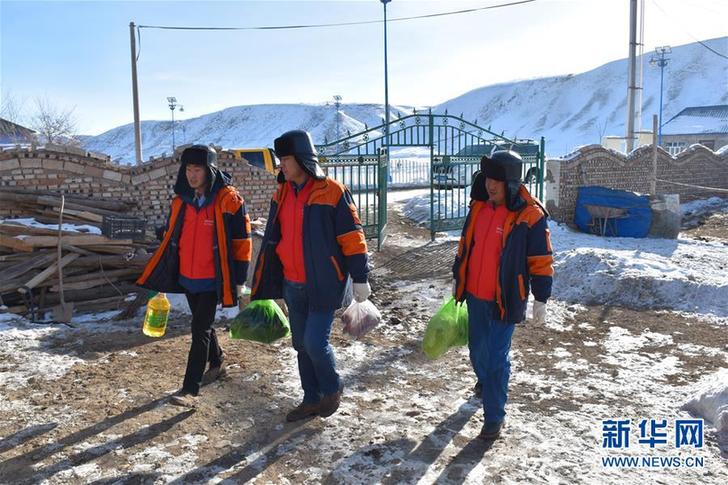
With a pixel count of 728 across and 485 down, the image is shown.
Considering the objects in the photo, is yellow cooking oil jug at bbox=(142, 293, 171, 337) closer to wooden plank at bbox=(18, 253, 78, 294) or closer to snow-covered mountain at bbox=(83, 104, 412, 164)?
wooden plank at bbox=(18, 253, 78, 294)

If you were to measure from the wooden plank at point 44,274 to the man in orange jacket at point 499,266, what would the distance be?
473 centimetres

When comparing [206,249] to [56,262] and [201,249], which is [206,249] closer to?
[201,249]

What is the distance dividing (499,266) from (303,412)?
1.59 meters

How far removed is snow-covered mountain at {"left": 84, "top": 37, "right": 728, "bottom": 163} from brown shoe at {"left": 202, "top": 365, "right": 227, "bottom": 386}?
69386mm

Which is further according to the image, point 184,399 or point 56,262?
point 56,262

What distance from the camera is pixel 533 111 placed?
322 ft

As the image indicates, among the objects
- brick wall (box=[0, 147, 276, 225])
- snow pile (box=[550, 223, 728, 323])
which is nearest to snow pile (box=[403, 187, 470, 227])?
snow pile (box=[550, 223, 728, 323])

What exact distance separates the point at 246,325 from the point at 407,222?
991cm

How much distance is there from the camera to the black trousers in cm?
402

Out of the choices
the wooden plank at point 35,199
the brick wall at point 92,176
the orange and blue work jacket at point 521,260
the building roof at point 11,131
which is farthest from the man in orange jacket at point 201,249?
the building roof at point 11,131

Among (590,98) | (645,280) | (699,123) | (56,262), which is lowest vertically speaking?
(645,280)

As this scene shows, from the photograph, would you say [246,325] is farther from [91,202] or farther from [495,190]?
[91,202]

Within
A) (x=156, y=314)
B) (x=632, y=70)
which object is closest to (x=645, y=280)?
(x=156, y=314)

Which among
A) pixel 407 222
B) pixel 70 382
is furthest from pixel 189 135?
pixel 70 382
